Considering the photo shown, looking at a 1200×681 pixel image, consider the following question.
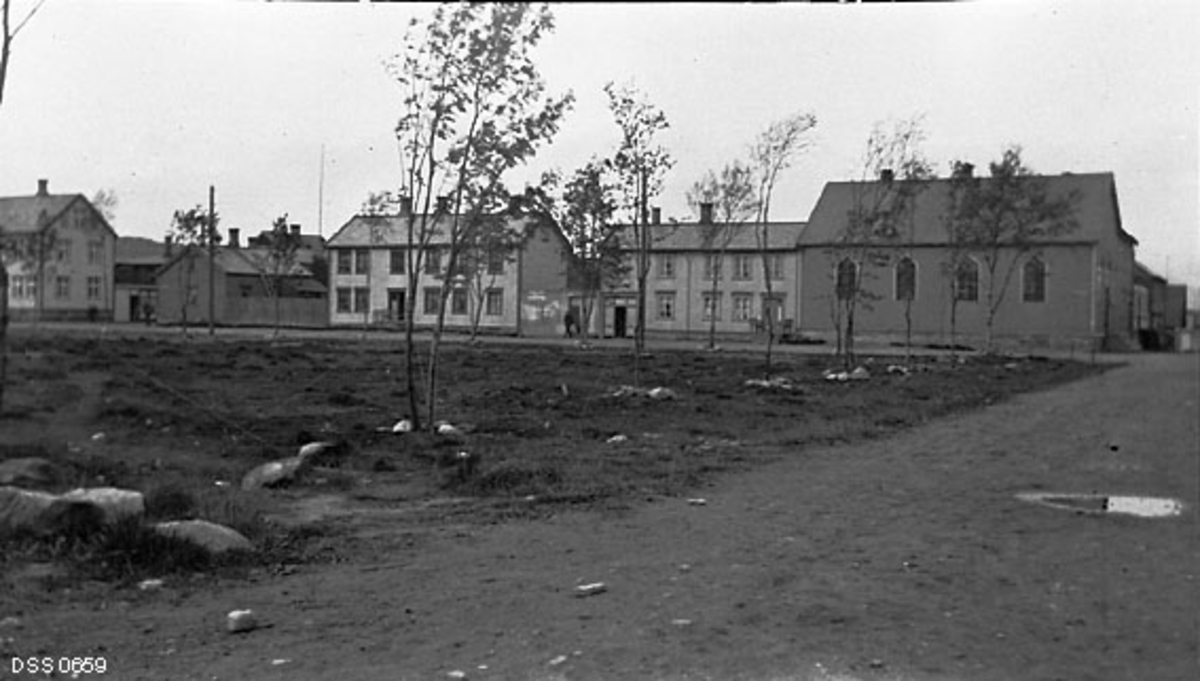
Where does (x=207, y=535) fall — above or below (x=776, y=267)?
below

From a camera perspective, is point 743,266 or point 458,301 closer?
point 458,301

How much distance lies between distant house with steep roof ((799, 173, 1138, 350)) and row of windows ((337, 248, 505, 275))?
12.3m

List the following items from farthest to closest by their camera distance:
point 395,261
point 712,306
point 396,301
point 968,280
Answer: point 968,280 < point 712,306 < point 396,301 < point 395,261

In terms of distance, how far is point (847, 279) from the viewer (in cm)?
2570

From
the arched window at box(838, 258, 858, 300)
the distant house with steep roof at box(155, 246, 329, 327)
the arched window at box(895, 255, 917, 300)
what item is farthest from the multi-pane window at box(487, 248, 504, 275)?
the arched window at box(895, 255, 917, 300)

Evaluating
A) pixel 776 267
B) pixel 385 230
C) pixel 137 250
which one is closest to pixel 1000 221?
pixel 776 267

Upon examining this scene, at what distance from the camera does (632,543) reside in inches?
280

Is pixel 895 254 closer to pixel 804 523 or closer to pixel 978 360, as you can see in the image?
pixel 978 360

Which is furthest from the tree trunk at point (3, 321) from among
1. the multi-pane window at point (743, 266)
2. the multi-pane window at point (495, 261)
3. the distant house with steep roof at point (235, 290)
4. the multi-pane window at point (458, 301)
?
the multi-pane window at point (743, 266)

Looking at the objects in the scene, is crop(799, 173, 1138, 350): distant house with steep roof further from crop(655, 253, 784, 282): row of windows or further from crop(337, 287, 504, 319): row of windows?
crop(337, 287, 504, 319): row of windows

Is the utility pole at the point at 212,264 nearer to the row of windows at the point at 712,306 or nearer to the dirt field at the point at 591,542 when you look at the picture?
the dirt field at the point at 591,542

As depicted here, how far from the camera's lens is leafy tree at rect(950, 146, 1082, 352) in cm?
3256

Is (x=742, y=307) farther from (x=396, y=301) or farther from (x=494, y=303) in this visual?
(x=396, y=301)

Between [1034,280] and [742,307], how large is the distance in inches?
667
